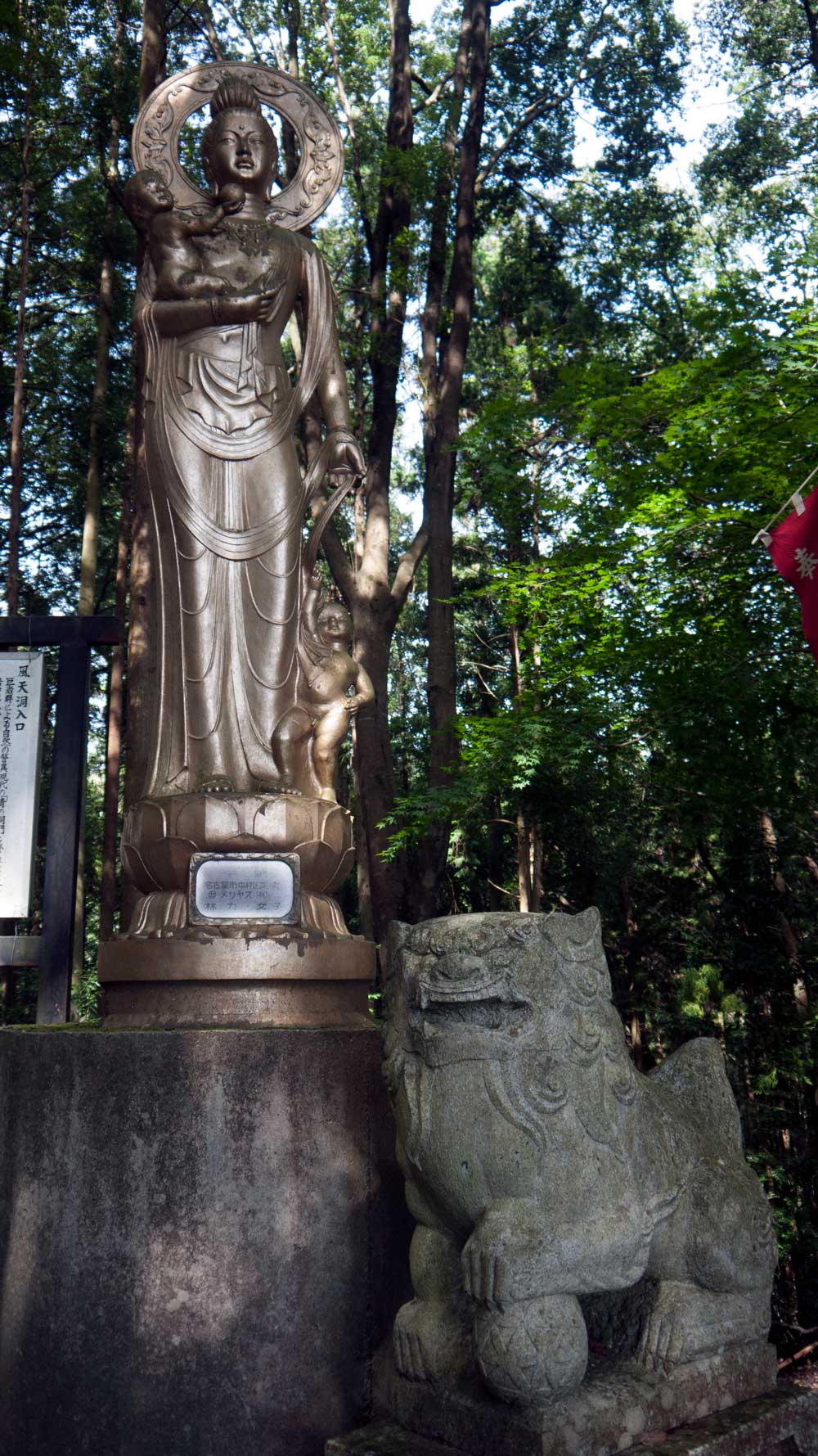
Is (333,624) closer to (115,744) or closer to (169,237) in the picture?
(169,237)

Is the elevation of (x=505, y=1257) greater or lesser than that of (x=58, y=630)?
lesser

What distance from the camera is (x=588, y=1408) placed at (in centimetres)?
243

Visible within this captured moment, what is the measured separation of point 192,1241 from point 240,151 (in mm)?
4146

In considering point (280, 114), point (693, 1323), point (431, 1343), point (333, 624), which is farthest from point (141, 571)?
point (693, 1323)

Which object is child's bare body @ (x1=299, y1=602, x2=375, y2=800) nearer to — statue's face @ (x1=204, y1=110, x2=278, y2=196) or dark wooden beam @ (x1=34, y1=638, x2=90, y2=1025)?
dark wooden beam @ (x1=34, y1=638, x2=90, y2=1025)

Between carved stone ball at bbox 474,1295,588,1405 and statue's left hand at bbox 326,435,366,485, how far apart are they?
128 inches

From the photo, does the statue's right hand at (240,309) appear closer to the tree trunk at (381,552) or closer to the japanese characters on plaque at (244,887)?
the japanese characters on plaque at (244,887)

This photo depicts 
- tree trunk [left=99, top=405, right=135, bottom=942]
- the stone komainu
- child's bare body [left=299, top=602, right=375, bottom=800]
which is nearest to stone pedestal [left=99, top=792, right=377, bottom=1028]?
child's bare body [left=299, top=602, right=375, bottom=800]

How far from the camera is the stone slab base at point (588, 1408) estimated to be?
2371 mm

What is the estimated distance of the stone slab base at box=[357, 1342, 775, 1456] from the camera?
7.78 ft

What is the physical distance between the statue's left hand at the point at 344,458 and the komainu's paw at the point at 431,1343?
3.14 metres

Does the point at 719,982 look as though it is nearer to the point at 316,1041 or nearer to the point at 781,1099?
the point at 781,1099

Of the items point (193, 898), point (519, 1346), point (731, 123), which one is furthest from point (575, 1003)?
point (731, 123)

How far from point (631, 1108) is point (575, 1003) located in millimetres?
292
